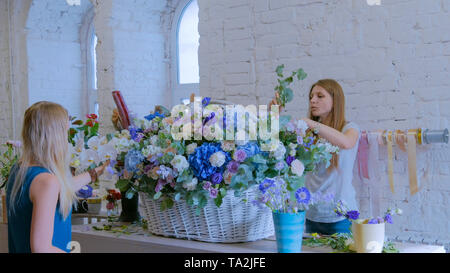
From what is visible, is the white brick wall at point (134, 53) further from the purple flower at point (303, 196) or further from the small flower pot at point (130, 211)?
the purple flower at point (303, 196)

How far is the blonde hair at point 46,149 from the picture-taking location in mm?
1534

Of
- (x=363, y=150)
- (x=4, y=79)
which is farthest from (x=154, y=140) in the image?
(x=4, y=79)

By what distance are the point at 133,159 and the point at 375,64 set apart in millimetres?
1577

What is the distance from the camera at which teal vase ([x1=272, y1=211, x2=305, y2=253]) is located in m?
1.45

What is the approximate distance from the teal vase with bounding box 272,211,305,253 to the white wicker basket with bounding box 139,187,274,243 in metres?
0.15

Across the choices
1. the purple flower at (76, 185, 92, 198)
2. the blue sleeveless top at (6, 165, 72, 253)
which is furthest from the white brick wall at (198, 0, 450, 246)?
the blue sleeveless top at (6, 165, 72, 253)

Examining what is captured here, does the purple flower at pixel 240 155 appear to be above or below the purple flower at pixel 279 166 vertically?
above

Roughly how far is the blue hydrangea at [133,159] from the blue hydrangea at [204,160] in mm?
185

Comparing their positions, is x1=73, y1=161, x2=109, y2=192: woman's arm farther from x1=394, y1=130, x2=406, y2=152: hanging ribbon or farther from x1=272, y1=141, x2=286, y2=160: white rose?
x1=394, y1=130, x2=406, y2=152: hanging ribbon

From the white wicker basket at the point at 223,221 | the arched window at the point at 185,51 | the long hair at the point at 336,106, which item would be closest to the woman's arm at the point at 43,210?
the white wicker basket at the point at 223,221

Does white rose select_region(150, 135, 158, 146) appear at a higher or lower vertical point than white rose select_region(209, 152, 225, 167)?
higher

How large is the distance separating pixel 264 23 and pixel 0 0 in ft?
10.7

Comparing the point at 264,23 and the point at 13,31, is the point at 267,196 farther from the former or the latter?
the point at 13,31
